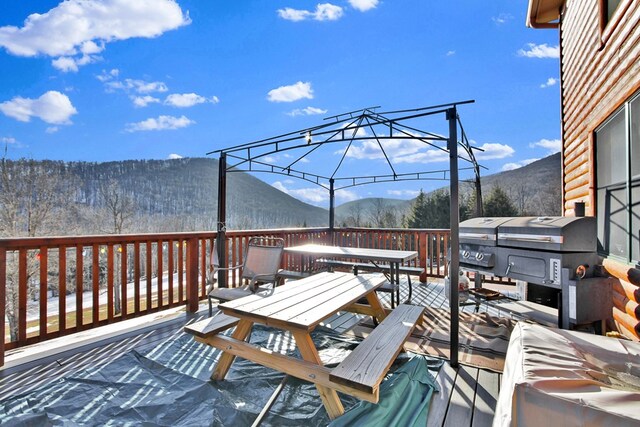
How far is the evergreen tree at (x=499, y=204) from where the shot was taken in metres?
19.8

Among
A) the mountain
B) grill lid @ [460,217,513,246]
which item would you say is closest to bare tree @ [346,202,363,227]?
the mountain

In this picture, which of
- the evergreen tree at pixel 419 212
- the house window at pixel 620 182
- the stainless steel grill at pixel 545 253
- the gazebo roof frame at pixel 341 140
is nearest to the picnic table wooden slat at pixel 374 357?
the stainless steel grill at pixel 545 253

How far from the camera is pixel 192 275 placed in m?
3.98

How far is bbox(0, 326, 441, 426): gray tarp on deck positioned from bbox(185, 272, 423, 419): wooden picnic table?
0.21 meters

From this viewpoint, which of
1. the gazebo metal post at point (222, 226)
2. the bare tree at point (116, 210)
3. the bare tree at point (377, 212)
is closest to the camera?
the gazebo metal post at point (222, 226)

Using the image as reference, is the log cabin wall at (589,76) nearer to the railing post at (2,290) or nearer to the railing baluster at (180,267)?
the railing baluster at (180,267)

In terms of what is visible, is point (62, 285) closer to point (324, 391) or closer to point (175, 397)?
point (175, 397)

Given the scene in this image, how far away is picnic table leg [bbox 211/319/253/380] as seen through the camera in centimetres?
221

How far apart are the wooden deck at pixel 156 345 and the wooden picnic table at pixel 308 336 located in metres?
0.45

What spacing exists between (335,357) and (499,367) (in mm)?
1299

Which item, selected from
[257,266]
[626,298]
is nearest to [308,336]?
[257,266]

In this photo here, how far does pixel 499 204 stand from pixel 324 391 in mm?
21624

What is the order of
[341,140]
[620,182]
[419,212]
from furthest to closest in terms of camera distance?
[419,212] → [341,140] → [620,182]

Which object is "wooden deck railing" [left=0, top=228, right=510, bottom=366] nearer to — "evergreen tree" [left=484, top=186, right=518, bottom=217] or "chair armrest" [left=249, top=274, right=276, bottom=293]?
"chair armrest" [left=249, top=274, right=276, bottom=293]
